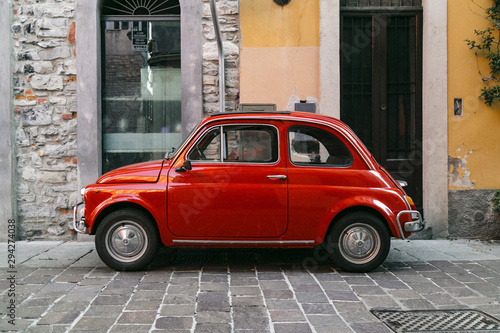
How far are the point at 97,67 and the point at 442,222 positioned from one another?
591 cm

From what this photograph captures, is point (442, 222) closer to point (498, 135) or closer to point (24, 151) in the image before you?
point (498, 135)

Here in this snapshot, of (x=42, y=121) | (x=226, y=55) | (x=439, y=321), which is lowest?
(x=439, y=321)

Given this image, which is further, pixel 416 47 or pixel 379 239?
pixel 416 47

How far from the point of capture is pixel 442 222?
24.7 ft

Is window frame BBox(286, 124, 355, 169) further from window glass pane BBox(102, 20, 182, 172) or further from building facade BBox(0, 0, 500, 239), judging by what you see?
window glass pane BBox(102, 20, 182, 172)

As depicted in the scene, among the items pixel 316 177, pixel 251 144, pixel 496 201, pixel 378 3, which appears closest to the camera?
pixel 316 177

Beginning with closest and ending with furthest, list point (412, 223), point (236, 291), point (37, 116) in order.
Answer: point (236, 291) < point (412, 223) < point (37, 116)

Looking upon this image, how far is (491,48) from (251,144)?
460 centimetres

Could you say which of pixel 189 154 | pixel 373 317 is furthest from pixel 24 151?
pixel 373 317

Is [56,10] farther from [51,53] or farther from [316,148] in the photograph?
[316,148]

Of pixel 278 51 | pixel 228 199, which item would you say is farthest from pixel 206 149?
pixel 278 51

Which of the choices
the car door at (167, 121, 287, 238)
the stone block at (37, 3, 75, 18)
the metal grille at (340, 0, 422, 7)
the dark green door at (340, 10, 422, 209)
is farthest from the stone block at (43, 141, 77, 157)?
the metal grille at (340, 0, 422, 7)

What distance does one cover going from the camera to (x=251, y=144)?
5.46 m

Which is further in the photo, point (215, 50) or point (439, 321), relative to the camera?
point (215, 50)
